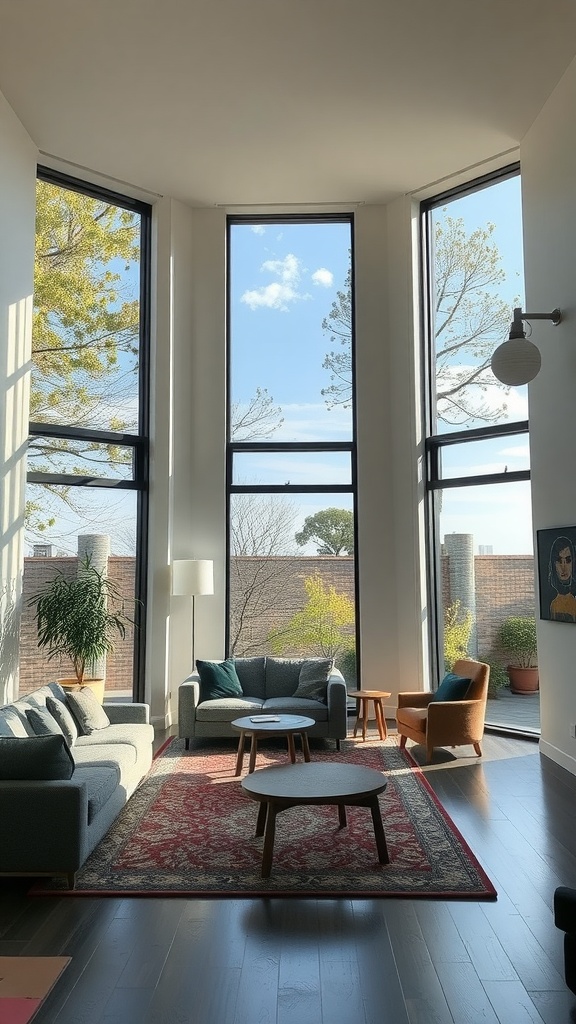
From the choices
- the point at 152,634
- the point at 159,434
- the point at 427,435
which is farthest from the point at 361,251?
the point at 152,634

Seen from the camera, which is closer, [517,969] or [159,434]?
[517,969]

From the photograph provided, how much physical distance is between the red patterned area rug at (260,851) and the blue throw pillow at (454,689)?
1.08 m

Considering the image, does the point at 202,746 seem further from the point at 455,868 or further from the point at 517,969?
the point at 517,969

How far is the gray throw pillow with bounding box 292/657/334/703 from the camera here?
25.2 ft

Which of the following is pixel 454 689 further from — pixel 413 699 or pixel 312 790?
pixel 312 790

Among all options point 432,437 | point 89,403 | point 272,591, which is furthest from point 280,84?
point 272,591

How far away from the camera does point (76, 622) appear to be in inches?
290

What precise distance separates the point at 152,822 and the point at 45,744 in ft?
4.23

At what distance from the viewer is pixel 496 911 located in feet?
12.3

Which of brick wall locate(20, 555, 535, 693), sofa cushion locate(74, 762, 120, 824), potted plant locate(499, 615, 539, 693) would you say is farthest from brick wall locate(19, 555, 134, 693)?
potted plant locate(499, 615, 539, 693)

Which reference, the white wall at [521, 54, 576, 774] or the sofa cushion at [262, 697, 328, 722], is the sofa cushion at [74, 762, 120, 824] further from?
the white wall at [521, 54, 576, 774]

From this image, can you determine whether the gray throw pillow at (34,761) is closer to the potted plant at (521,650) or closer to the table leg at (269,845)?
the table leg at (269,845)

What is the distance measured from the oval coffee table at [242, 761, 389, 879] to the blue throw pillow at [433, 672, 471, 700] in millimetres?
2492

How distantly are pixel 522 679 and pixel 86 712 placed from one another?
166 inches
